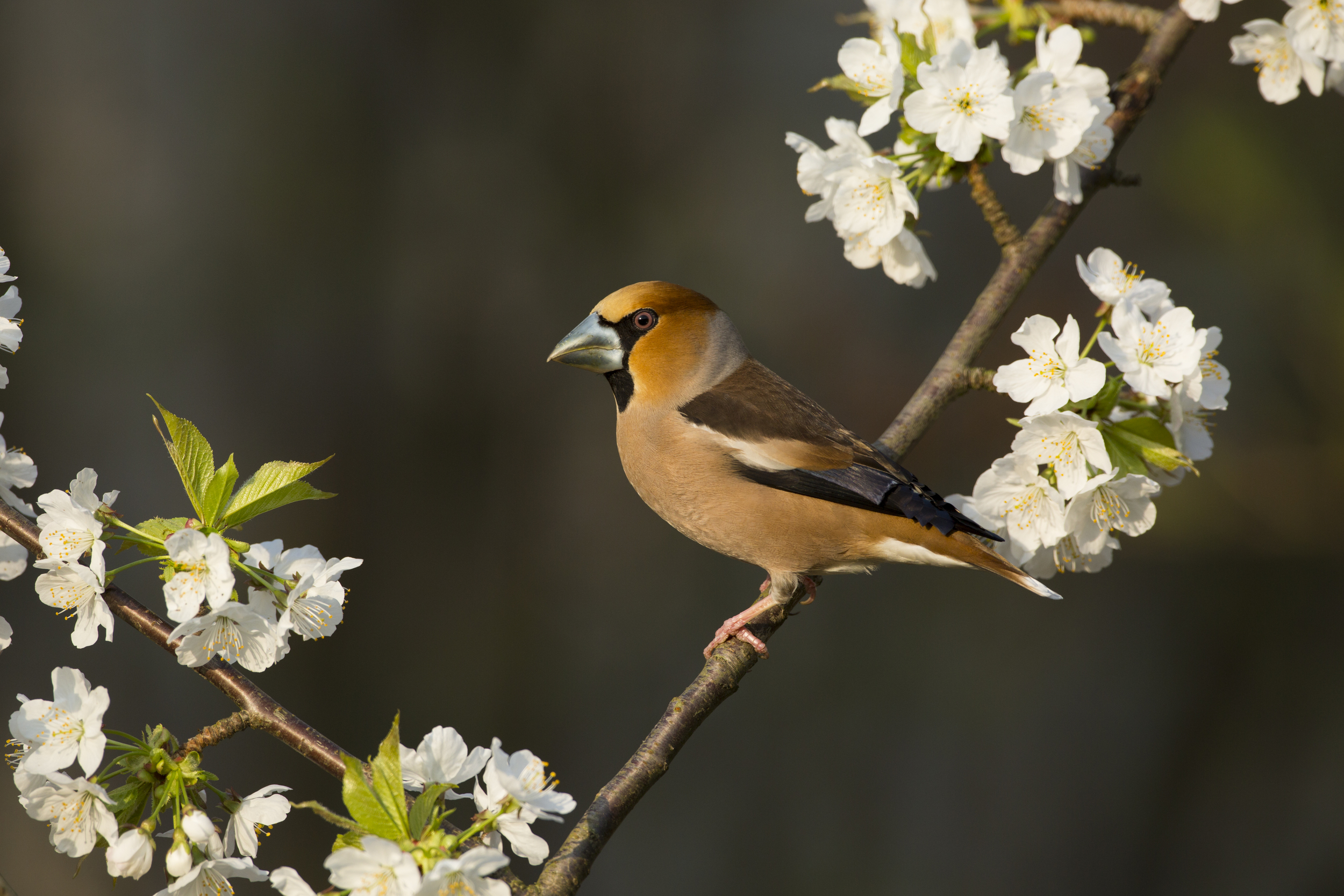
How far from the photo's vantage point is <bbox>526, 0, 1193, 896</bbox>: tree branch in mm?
1690

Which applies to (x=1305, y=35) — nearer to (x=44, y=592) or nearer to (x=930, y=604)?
(x=44, y=592)

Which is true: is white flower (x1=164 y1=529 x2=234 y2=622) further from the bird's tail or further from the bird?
the bird's tail

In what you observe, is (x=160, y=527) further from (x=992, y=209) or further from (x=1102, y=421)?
(x=992, y=209)

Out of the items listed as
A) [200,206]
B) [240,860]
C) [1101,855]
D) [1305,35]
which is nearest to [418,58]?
[200,206]

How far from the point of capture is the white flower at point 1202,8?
2.37 meters

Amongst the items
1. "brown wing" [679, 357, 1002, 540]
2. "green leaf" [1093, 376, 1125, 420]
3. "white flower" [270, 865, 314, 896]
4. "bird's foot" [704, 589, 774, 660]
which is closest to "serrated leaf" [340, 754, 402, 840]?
"white flower" [270, 865, 314, 896]

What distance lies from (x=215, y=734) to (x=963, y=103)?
1.80 m

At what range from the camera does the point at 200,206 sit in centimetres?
383

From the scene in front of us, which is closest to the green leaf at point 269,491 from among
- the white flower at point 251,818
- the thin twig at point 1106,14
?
the white flower at point 251,818

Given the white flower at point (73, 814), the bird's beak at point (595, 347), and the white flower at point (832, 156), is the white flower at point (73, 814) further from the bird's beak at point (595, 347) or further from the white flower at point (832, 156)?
the white flower at point (832, 156)

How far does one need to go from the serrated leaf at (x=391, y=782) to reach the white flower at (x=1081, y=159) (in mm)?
1792

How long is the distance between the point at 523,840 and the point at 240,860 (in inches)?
14.9

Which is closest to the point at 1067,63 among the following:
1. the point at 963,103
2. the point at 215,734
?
the point at 963,103

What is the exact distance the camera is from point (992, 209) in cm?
237
